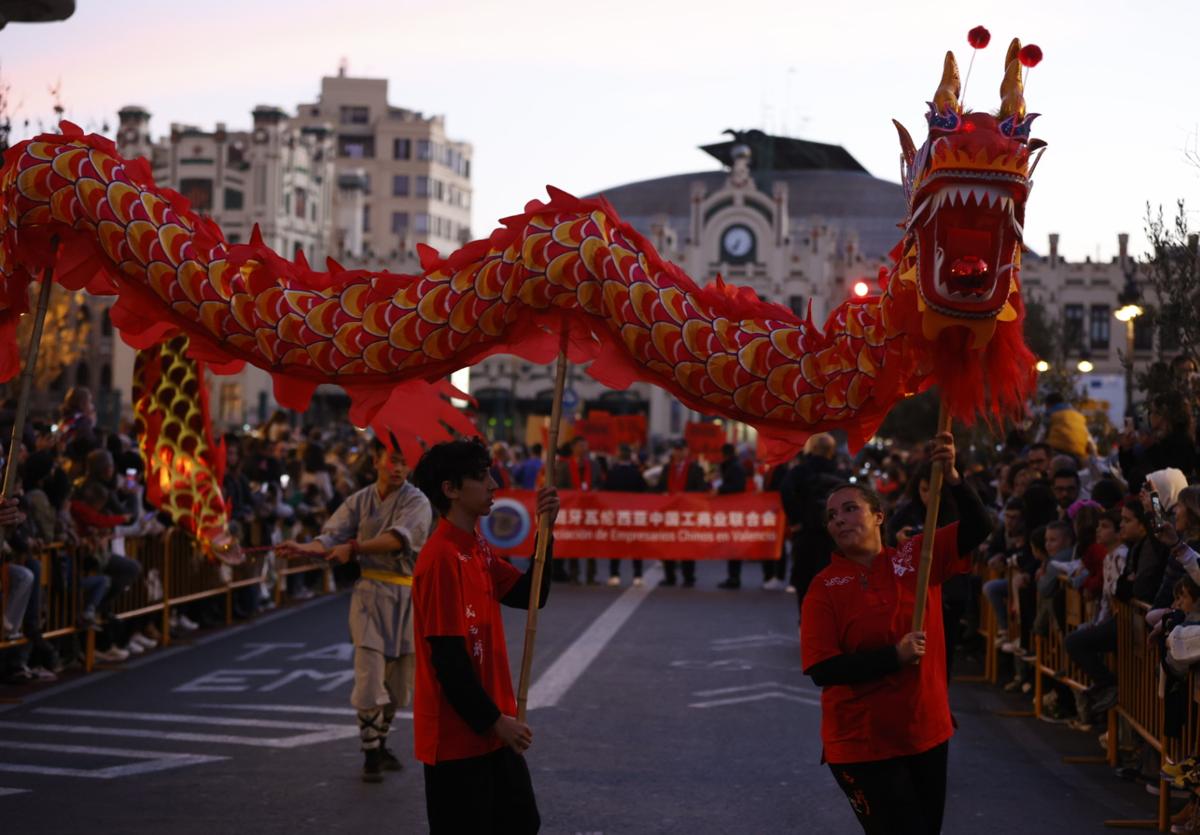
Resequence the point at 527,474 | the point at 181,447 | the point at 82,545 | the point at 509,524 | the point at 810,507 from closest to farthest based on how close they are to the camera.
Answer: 1. the point at 181,447
2. the point at 810,507
3. the point at 82,545
4. the point at 509,524
5. the point at 527,474

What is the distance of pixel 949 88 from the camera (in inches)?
257

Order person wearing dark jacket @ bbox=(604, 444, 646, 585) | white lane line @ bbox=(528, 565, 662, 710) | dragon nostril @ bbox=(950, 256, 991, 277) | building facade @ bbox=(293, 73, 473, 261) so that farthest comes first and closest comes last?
building facade @ bbox=(293, 73, 473, 261)
person wearing dark jacket @ bbox=(604, 444, 646, 585)
white lane line @ bbox=(528, 565, 662, 710)
dragon nostril @ bbox=(950, 256, 991, 277)

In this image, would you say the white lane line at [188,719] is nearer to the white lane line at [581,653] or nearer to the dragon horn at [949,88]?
the white lane line at [581,653]

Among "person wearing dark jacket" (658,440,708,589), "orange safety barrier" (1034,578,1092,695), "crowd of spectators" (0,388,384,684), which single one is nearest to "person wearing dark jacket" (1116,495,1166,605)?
"orange safety barrier" (1034,578,1092,695)

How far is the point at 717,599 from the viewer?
2400 cm

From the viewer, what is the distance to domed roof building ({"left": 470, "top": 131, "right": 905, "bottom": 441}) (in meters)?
90.2

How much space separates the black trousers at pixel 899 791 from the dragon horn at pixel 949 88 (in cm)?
226

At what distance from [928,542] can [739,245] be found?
304 ft

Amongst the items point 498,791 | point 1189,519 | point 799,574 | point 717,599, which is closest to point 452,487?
point 498,791

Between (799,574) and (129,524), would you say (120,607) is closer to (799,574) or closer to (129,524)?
(129,524)

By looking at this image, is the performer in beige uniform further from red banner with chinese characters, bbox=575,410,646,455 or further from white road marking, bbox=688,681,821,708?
red banner with chinese characters, bbox=575,410,646,455

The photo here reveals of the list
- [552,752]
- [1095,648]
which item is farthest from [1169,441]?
[552,752]

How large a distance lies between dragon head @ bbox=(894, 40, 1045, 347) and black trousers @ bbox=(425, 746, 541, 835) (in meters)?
2.14

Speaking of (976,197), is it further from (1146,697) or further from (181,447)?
(1146,697)
